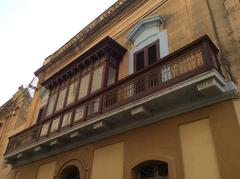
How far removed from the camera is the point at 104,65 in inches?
367

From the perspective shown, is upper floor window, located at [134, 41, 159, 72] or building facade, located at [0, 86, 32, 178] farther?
building facade, located at [0, 86, 32, 178]

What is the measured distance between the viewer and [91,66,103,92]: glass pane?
9050mm

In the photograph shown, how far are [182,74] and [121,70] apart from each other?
3800mm

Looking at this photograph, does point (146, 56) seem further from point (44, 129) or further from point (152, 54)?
point (44, 129)

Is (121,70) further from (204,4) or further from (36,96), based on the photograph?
(36,96)

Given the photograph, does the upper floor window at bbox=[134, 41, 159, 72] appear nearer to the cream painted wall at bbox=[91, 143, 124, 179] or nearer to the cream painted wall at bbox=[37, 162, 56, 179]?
the cream painted wall at bbox=[91, 143, 124, 179]

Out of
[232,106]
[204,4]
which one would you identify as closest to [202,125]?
[232,106]

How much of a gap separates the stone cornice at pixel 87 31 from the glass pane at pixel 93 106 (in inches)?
206

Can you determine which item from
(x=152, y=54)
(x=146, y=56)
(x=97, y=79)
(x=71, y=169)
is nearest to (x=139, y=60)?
(x=146, y=56)

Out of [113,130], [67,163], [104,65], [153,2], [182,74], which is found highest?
[153,2]

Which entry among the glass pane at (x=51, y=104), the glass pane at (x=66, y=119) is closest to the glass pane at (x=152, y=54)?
the glass pane at (x=66, y=119)

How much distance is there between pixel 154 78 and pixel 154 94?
2.79ft

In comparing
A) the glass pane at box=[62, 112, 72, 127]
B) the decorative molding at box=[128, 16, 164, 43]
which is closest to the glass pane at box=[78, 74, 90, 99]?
the glass pane at box=[62, 112, 72, 127]

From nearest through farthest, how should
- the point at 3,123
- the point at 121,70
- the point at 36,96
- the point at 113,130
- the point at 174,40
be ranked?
the point at 113,130 < the point at 174,40 < the point at 121,70 < the point at 36,96 < the point at 3,123
